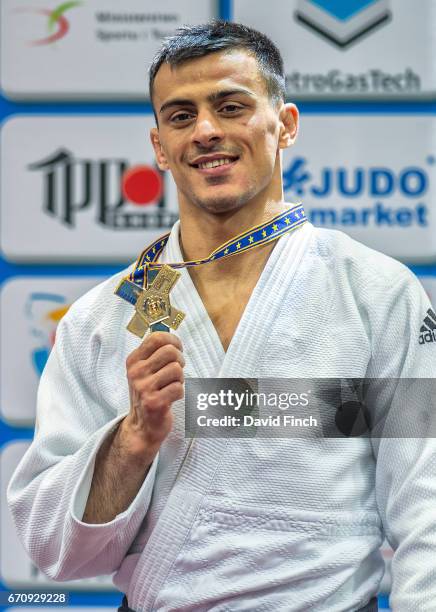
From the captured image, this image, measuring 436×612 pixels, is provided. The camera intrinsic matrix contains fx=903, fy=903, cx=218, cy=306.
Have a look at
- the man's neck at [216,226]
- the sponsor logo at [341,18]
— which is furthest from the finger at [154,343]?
the sponsor logo at [341,18]

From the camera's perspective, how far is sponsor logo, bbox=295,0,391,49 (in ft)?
5.87

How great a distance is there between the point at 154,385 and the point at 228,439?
0.14 meters

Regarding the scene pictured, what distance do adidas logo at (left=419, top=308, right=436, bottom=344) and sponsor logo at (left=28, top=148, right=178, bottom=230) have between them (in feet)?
2.42

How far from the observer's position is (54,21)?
180 cm

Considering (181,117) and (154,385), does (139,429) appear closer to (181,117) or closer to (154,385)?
(154,385)

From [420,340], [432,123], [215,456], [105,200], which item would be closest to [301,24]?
[432,123]

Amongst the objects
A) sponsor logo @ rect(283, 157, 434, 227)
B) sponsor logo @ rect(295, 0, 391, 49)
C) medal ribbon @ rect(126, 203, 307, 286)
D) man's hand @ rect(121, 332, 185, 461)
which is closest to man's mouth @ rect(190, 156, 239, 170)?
medal ribbon @ rect(126, 203, 307, 286)

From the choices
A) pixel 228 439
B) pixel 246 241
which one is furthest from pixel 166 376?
pixel 246 241

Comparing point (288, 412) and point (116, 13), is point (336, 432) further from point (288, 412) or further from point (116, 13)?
point (116, 13)

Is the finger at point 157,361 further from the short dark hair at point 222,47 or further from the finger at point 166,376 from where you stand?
the short dark hair at point 222,47

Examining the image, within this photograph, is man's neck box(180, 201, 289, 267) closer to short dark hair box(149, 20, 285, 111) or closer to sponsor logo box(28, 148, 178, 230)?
Answer: short dark hair box(149, 20, 285, 111)

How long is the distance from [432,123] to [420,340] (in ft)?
2.34

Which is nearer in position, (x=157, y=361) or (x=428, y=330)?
(x=157, y=361)

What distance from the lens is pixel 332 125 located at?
1800 millimetres
